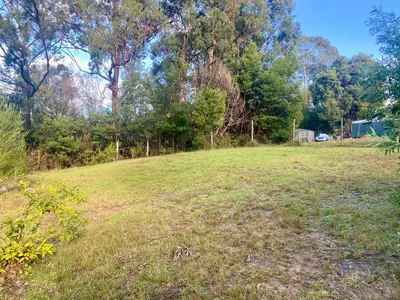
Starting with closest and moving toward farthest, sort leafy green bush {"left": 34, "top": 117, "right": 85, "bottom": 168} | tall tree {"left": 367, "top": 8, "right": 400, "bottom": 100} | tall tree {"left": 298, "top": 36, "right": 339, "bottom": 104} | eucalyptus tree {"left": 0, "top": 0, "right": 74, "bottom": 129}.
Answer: tall tree {"left": 367, "top": 8, "right": 400, "bottom": 100} → leafy green bush {"left": 34, "top": 117, "right": 85, "bottom": 168} → eucalyptus tree {"left": 0, "top": 0, "right": 74, "bottom": 129} → tall tree {"left": 298, "top": 36, "right": 339, "bottom": 104}

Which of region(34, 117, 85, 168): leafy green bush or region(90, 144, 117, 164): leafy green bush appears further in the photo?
region(90, 144, 117, 164): leafy green bush

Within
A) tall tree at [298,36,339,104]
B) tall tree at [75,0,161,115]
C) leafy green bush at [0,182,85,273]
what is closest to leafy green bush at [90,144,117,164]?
tall tree at [75,0,161,115]

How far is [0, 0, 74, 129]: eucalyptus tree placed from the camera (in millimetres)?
11984

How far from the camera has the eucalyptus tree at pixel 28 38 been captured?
39.3 feet

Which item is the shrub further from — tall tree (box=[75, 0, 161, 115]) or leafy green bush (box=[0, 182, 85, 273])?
leafy green bush (box=[0, 182, 85, 273])

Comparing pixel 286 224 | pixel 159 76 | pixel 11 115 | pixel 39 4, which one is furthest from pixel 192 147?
pixel 286 224

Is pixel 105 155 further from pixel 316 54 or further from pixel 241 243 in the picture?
pixel 316 54

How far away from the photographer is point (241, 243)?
107 inches

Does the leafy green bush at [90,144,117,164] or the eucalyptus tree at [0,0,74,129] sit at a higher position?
the eucalyptus tree at [0,0,74,129]

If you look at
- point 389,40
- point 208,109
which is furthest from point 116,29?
point 389,40

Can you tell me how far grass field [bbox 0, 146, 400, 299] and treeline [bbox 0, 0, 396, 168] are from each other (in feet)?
21.6

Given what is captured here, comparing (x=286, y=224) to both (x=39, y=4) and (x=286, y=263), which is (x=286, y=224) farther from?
(x=39, y=4)

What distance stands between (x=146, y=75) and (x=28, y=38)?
4979 millimetres

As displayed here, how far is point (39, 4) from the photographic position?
12117 millimetres
